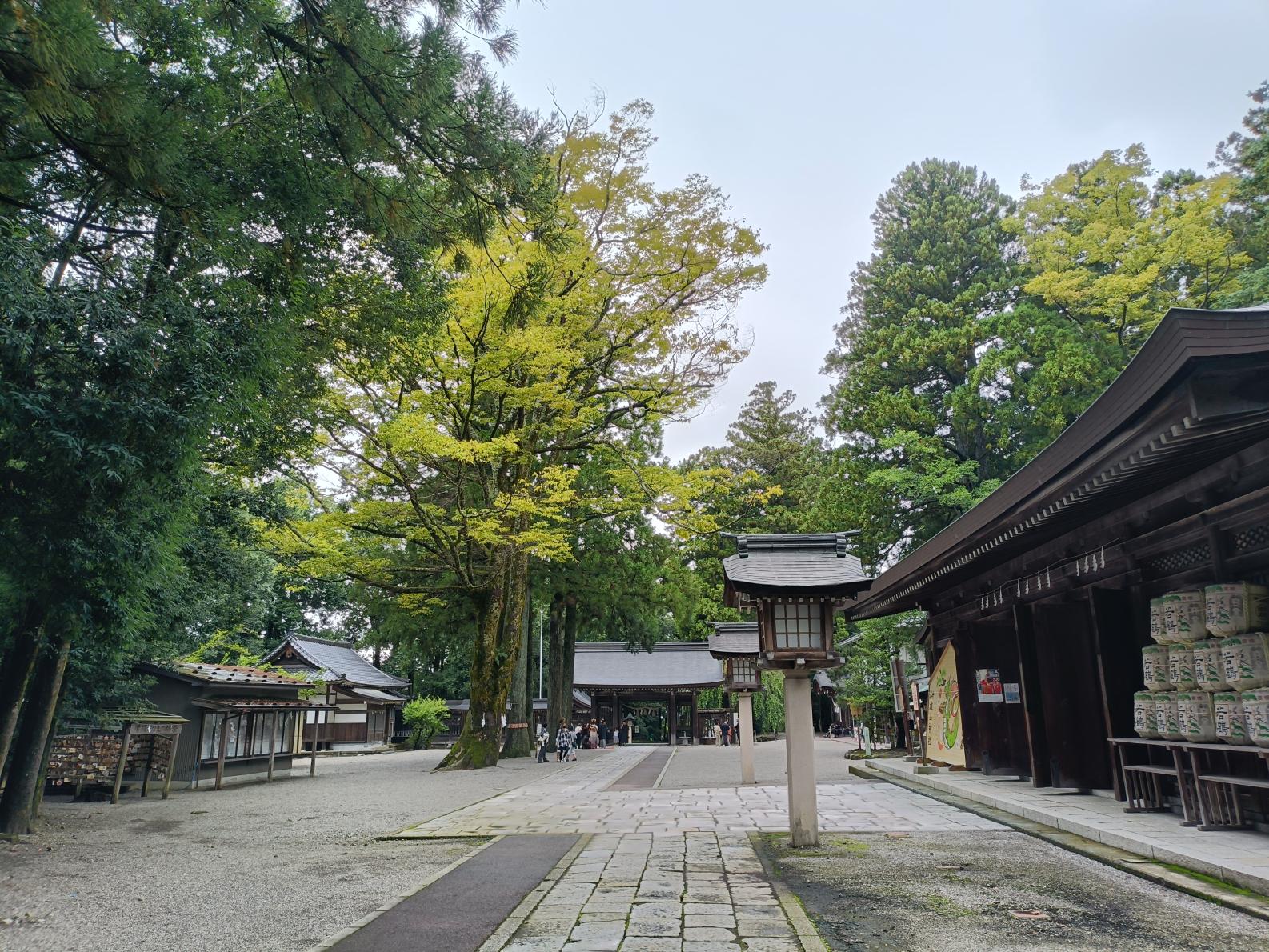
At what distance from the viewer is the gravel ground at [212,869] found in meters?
5.03

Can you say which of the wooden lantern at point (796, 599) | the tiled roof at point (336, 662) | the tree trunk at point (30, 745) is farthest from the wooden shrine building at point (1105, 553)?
the tiled roof at point (336, 662)

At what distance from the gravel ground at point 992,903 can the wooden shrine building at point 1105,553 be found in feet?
5.50

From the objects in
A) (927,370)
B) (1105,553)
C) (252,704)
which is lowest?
(252,704)

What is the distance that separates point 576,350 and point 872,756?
12297 mm

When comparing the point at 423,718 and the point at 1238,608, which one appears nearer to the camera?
the point at 1238,608

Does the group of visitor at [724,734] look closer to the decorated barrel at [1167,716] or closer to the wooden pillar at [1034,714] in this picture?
the wooden pillar at [1034,714]

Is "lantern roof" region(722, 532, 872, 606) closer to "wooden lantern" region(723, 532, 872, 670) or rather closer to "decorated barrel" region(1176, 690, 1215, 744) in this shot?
"wooden lantern" region(723, 532, 872, 670)

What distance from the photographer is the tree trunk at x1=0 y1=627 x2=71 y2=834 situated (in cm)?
878

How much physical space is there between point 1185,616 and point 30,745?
12.1 meters

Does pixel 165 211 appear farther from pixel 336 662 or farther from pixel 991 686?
pixel 336 662

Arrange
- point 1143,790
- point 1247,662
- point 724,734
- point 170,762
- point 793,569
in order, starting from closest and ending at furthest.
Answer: point 1247,662 → point 1143,790 → point 793,569 → point 170,762 → point 724,734

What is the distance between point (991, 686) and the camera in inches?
455

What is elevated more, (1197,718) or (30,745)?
(1197,718)

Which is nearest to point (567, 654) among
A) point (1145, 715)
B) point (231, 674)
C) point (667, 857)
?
point (231, 674)
